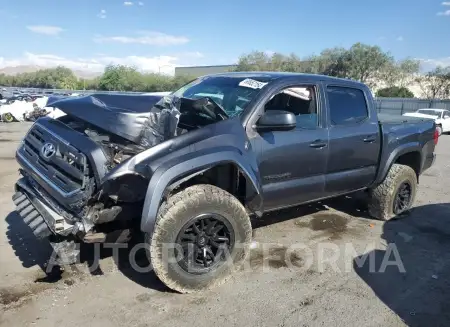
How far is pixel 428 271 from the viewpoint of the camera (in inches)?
168

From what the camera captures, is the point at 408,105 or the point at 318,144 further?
the point at 408,105

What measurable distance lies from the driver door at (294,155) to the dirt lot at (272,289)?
709 millimetres

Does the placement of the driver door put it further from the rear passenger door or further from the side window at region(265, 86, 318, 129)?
the rear passenger door

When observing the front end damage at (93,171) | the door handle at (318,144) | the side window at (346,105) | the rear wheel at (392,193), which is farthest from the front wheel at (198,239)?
the rear wheel at (392,193)

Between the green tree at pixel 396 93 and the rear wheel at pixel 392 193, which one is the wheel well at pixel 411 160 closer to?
the rear wheel at pixel 392 193

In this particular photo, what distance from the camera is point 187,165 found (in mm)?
3330

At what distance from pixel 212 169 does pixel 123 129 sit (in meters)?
0.91

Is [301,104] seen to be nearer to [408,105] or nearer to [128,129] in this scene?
[128,129]

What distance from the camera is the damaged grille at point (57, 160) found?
333 centimetres

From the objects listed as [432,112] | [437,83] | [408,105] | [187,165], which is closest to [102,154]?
[187,165]

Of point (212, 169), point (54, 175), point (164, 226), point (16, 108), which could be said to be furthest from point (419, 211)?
point (16, 108)

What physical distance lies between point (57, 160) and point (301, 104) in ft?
8.48

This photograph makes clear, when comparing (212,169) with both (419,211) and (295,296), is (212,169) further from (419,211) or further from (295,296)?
(419,211)

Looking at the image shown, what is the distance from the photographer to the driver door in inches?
160
